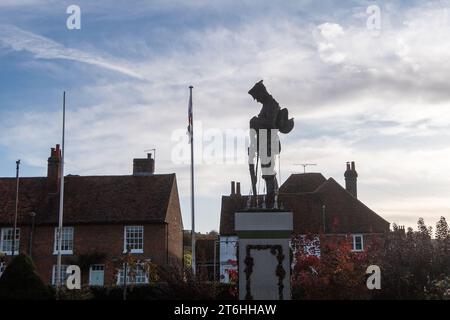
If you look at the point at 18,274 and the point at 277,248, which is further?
the point at 18,274

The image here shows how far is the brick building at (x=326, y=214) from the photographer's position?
45.2 metres

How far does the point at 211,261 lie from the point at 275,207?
4114 cm

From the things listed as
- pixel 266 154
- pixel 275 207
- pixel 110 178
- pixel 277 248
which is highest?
pixel 110 178

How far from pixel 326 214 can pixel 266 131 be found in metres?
35.1

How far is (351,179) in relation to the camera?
162 feet

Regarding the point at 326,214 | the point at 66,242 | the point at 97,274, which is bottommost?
the point at 97,274

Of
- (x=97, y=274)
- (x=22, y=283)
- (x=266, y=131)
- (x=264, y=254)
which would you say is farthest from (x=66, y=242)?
(x=264, y=254)

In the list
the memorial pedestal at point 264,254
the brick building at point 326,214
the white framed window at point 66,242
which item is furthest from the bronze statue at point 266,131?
the brick building at point 326,214

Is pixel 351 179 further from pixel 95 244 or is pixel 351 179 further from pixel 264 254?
pixel 264 254

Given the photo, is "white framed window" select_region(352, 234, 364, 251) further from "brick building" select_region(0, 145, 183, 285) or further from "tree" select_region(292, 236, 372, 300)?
"tree" select_region(292, 236, 372, 300)
